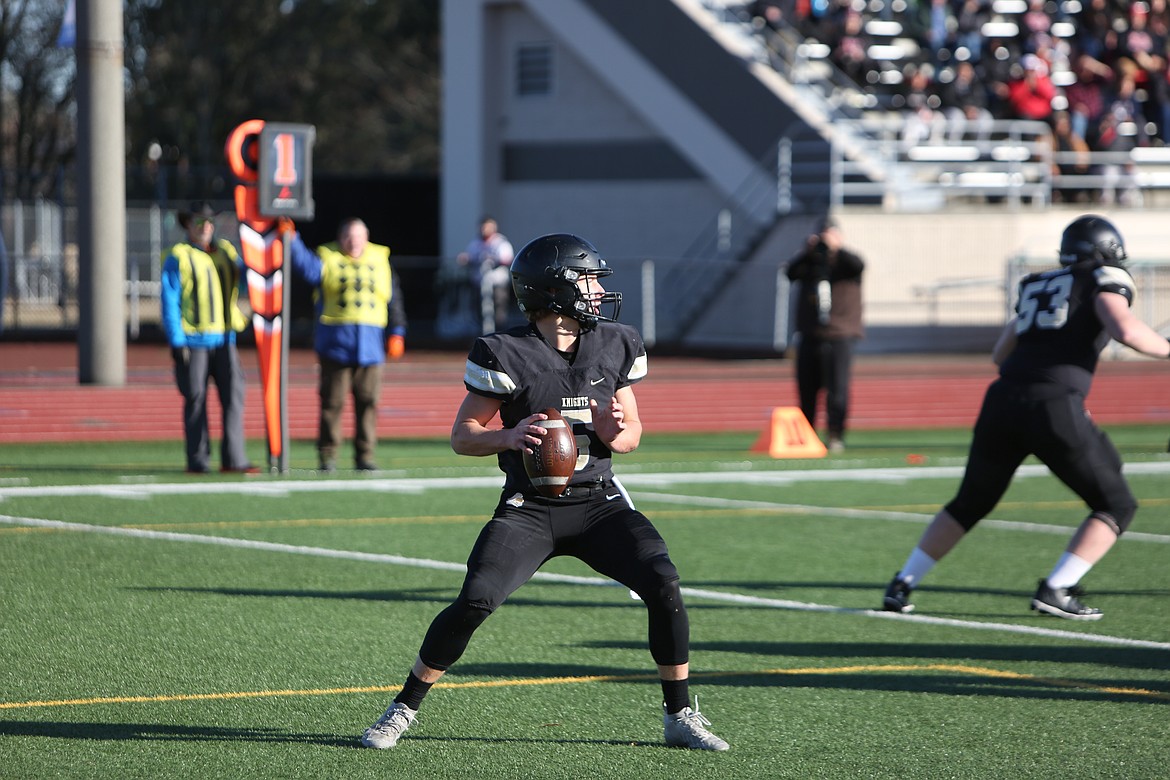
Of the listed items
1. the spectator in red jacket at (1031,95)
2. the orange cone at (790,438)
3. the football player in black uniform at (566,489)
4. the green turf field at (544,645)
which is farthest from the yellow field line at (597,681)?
the spectator in red jacket at (1031,95)

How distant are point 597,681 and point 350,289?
7225mm

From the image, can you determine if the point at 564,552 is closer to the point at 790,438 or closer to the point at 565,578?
the point at 565,578

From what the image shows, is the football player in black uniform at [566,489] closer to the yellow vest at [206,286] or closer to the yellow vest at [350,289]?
the yellow vest at [206,286]

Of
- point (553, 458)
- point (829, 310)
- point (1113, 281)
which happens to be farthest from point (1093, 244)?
point (829, 310)

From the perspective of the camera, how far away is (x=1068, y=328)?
7773mm

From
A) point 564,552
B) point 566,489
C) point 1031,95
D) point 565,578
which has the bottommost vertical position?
point 565,578

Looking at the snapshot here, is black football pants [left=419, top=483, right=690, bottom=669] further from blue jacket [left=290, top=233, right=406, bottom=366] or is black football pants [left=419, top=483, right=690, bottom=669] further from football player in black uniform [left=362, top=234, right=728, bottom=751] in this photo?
blue jacket [left=290, top=233, right=406, bottom=366]

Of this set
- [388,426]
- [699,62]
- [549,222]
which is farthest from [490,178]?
[388,426]

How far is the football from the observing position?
5.32 meters

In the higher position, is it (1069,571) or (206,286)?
(206,286)

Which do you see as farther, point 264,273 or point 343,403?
point 343,403

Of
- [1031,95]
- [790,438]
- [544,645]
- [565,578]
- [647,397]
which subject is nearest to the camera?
[544,645]

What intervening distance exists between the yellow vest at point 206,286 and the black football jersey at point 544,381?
7786 millimetres

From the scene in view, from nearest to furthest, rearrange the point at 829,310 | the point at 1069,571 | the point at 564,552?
the point at 564,552 < the point at 1069,571 < the point at 829,310
